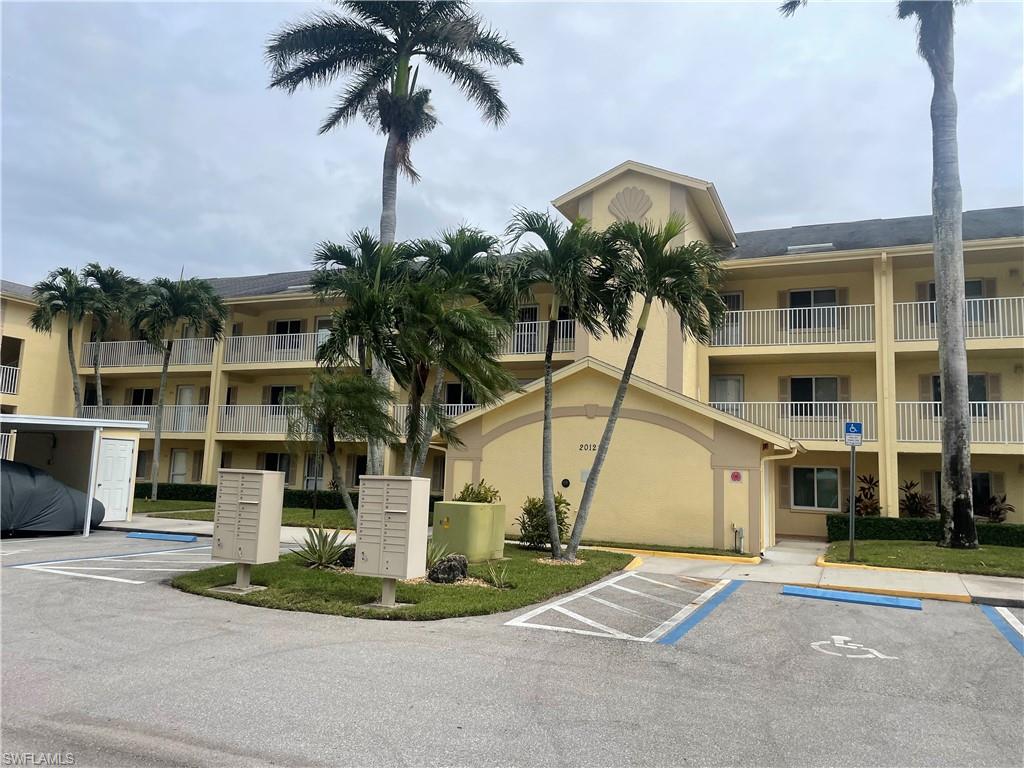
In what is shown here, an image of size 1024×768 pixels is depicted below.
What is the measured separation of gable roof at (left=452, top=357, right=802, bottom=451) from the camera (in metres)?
16.7

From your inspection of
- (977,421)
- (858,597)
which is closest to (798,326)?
(977,421)

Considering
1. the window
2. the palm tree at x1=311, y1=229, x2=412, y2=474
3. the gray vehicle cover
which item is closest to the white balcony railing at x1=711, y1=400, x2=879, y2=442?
the window

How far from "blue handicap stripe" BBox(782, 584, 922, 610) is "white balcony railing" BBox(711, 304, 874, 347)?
12.3m

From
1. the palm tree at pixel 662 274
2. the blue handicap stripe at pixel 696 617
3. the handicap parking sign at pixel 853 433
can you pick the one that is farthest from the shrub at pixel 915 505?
the blue handicap stripe at pixel 696 617

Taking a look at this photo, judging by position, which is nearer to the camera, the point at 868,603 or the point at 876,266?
the point at 868,603

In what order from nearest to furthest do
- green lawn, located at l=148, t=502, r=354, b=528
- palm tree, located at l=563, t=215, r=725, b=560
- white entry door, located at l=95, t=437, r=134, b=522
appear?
palm tree, located at l=563, t=215, r=725, b=560
white entry door, located at l=95, t=437, r=134, b=522
green lawn, located at l=148, t=502, r=354, b=528

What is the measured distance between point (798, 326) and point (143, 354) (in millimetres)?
26133

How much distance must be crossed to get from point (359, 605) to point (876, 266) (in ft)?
61.6

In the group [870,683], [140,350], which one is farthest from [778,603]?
[140,350]

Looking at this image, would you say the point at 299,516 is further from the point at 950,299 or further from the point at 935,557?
the point at 950,299

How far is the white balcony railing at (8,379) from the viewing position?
29641 mm

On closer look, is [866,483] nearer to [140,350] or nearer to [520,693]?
[520,693]

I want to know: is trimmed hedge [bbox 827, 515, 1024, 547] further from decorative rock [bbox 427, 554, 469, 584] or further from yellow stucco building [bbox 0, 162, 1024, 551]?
decorative rock [bbox 427, 554, 469, 584]

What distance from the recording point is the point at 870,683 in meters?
6.61
